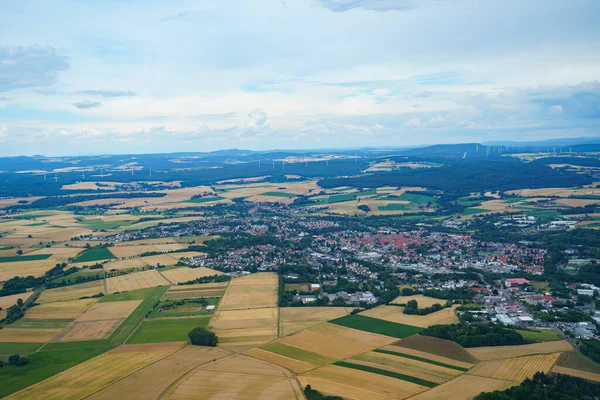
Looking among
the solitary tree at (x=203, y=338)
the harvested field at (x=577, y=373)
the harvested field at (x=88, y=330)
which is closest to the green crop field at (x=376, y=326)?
the solitary tree at (x=203, y=338)

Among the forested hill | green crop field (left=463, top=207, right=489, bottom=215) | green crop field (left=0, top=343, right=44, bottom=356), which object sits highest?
the forested hill

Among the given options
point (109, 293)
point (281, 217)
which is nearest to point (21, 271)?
point (109, 293)

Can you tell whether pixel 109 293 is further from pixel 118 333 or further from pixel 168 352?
pixel 168 352

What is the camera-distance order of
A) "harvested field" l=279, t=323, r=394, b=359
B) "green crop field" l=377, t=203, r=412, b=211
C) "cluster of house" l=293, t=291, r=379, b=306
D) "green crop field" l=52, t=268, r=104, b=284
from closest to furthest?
"harvested field" l=279, t=323, r=394, b=359
"cluster of house" l=293, t=291, r=379, b=306
"green crop field" l=52, t=268, r=104, b=284
"green crop field" l=377, t=203, r=412, b=211

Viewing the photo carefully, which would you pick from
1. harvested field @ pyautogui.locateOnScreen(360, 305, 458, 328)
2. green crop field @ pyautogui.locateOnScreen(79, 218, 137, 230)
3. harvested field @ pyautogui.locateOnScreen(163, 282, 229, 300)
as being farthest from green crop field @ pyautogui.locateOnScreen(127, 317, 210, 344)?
green crop field @ pyautogui.locateOnScreen(79, 218, 137, 230)

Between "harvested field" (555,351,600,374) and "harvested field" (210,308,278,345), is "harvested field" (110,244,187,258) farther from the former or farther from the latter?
"harvested field" (555,351,600,374)

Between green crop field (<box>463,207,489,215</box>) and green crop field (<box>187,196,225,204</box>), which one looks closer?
green crop field (<box>463,207,489,215</box>)
